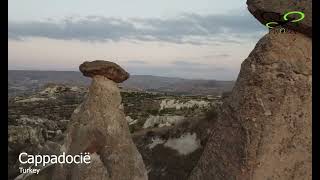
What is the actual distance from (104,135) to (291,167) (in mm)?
3091

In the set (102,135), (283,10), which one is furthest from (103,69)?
(283,10)

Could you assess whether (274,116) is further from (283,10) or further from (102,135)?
(102,135)

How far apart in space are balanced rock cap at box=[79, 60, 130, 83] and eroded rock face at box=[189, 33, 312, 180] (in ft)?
9.14

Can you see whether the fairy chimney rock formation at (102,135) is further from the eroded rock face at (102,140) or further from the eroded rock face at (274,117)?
the eroded rock face at (274,117)

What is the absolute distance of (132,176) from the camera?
25.1 ft

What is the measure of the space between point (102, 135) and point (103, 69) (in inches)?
43.6

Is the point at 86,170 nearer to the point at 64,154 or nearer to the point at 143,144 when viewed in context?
the point at 64,154

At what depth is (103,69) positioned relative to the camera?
7.82 metres

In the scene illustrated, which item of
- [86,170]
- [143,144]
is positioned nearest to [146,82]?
[143,144]

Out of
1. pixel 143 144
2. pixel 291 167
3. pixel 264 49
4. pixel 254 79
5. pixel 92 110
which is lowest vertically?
pixel 143 144

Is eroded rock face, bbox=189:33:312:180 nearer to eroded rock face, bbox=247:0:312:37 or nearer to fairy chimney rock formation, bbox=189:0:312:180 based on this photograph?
fairy chimney rock formation, bbox=189:0:312:180

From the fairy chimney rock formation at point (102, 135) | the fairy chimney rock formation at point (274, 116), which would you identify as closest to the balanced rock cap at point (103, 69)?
the fairy chimney rock formation at point (102, 135)

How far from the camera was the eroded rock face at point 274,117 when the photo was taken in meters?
5.43

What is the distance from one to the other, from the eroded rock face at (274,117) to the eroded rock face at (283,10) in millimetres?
130
